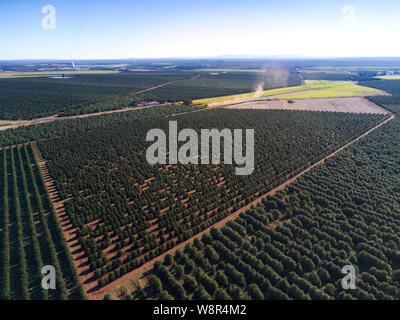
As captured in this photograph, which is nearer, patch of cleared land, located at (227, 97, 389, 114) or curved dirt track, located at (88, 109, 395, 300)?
curved dirt track, located at (88, 109, 395, 300)

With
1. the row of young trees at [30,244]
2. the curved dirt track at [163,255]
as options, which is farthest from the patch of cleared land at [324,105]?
the row of young trees at [30,244]

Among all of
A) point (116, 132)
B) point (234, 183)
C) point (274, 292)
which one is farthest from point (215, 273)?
point (116, 132)

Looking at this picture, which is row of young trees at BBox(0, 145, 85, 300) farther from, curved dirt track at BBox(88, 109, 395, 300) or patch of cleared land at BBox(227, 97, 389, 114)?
patch of cleared land at BBox(227, 97, 389, 114)

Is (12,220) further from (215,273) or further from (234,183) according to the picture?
(234,183)

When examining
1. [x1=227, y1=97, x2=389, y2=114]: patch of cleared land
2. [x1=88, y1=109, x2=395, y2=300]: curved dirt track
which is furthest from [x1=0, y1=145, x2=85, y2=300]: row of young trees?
[x1=227, y1=97, x2=389, y2=114]: patch of cleared land

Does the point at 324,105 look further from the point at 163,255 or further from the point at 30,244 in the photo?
the point at 30,244

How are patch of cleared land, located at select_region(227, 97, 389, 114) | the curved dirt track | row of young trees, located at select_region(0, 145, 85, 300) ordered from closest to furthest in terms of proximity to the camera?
row of young trees, located at select_region(0, 145, 85, 300) → the curved dirt track → patch of cleared land, located at select_region(227, 97, 389, 114)

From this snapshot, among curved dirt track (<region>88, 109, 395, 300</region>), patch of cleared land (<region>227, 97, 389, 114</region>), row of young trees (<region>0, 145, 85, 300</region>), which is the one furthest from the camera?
patch of cleared land (<region>227, 97, 389, 114</region>)

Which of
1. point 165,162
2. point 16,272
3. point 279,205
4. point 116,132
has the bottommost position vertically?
point 16,272

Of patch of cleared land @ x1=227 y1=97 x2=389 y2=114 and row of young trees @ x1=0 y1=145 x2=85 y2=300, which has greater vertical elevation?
patch of cleared land @ x1=227 y1=97 x2=389 y2=114
